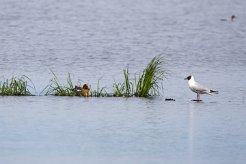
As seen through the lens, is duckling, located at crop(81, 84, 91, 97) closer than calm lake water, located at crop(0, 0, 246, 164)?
No

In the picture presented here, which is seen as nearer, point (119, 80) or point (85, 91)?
point (85, 91)

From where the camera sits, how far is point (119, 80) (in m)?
24.6

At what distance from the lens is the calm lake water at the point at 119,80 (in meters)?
15.4

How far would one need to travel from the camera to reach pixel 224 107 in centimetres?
2009

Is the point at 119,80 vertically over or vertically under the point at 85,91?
over

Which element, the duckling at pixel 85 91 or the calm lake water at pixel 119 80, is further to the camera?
the duckling at pixel 85 91

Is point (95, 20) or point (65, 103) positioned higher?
point (95, 20)

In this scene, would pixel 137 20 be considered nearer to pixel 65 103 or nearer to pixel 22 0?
pixel 22 0

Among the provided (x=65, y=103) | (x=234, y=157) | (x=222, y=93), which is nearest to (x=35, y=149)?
(x=234, y=157)

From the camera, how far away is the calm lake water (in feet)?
50.4

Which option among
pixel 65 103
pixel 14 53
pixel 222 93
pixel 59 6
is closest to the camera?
pixel 65 103

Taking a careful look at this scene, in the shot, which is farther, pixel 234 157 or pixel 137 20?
pixel 137 20

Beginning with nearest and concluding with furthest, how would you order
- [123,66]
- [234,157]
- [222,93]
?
→ [234,157], [222,93], [123,66]

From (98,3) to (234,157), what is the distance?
1743 inches
